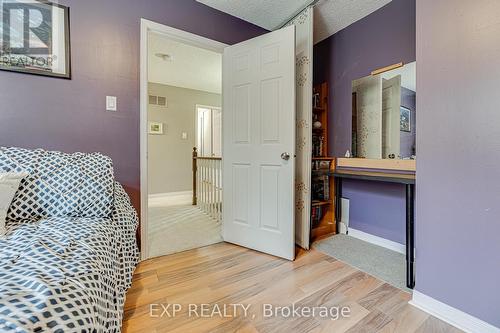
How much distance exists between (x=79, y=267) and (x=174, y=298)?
90 centimetres

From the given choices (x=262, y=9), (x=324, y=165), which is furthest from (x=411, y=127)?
(x=262, y=9)

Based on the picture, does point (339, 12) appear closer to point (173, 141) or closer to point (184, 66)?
point (184, 66)

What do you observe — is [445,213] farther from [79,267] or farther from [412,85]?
[79,267]

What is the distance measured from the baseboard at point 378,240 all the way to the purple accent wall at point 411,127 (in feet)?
2.89

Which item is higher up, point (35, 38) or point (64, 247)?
point (35, 38)

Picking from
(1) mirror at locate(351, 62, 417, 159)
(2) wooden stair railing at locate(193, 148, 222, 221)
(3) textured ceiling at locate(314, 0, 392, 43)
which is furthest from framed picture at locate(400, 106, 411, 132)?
(2) wooden stair railing at locate(193, 148, 222, 221)

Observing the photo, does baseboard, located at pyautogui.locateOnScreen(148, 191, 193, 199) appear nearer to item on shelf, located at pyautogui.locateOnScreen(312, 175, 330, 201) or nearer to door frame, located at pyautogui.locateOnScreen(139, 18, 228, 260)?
door frame, located at pyautogui.locateOnScreen(139, 18, 228, 260)

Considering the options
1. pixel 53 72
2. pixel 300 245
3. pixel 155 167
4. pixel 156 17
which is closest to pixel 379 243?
pixel 300 245

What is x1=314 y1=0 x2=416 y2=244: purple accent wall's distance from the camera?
2131mm

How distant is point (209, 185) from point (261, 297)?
7.30 feet

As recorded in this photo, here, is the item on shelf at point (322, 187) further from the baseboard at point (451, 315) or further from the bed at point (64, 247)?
the bed at point (64, 247)

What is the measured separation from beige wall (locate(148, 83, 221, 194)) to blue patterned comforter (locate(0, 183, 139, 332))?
3.70 m

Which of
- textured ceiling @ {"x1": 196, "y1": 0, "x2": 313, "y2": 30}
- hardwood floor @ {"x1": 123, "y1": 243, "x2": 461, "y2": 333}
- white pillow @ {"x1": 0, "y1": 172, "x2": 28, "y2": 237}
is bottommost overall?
hardwood floor @ {"x1": 123, "y1": 243, "x2": 461, "y2": 333}

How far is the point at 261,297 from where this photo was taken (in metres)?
1.46
